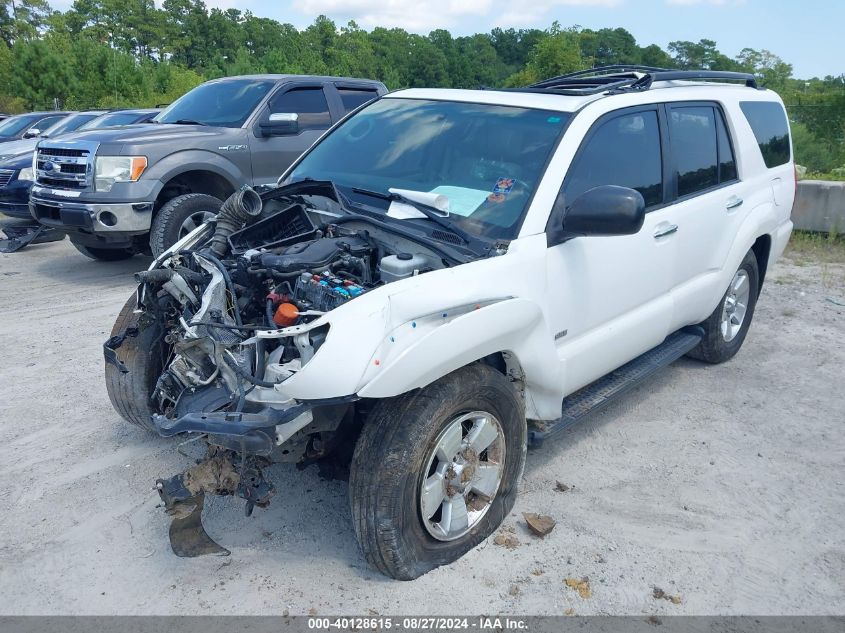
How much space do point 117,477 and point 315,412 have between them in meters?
1.61

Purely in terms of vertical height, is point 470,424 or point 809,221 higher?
point 470,424

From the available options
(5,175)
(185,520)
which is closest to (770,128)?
(185,520)

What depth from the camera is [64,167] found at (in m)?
7.71

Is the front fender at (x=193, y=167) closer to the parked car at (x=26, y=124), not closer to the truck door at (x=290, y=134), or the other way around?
the truck door at (x=290, y=134)

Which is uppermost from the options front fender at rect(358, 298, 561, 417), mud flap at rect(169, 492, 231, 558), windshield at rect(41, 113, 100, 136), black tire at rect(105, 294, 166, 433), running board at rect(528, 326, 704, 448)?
windshield at rect(41, 113, 100, 136)

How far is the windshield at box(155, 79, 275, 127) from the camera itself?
831 cm

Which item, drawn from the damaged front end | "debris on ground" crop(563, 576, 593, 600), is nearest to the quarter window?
the damaged front end

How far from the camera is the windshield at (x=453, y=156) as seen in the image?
140 inches

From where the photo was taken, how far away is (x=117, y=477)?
3.85m

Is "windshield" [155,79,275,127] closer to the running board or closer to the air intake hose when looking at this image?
the air intake hose

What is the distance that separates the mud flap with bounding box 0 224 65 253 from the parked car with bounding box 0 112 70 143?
664 centimetres

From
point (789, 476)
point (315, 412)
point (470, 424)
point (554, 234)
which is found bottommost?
point (789, 476)

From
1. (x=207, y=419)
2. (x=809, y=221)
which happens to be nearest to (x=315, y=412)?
(x=207, y=419)

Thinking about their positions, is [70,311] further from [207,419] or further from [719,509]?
[719,509]
